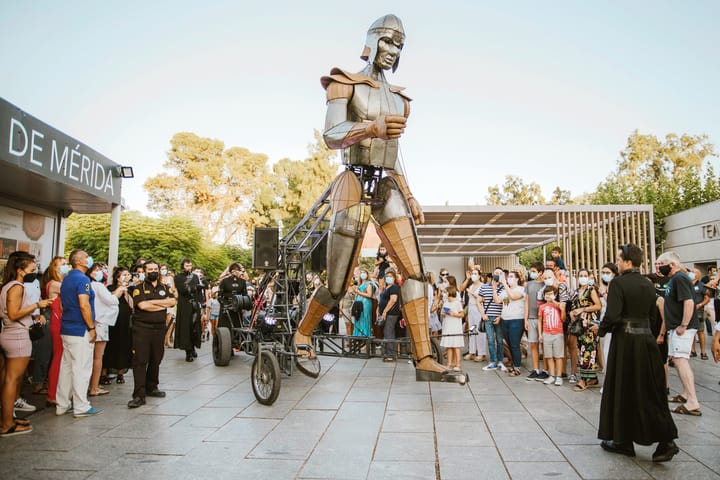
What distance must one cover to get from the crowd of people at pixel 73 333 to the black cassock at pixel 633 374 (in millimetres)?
5044

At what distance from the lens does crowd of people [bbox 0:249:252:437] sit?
4941mm

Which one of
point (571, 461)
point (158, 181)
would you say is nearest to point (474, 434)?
point (571, 461)

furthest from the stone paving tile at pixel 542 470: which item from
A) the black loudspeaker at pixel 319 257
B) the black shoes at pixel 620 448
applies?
the black loudspeaker at pixel 319 257

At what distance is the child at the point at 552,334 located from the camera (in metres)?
7.36

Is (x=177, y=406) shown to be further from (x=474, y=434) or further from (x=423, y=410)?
(x=474, y=434)

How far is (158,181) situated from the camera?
33.3 meters

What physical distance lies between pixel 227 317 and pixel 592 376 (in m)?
6.58

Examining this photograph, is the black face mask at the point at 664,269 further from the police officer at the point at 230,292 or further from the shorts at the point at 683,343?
the police officer at the point at 230,292

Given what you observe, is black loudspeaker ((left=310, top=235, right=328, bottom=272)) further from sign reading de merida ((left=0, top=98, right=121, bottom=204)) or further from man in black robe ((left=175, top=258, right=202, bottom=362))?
sign reading de merida ((left=0, top=98, right=121, bottom=204))

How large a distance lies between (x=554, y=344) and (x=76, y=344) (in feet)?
20.5

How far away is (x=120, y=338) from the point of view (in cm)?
747

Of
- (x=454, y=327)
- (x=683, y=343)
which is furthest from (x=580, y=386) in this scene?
(x=454, y=327)

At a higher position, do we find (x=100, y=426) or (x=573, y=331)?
(x=573, y=331)

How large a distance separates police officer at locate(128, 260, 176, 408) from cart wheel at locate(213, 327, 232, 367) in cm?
237
